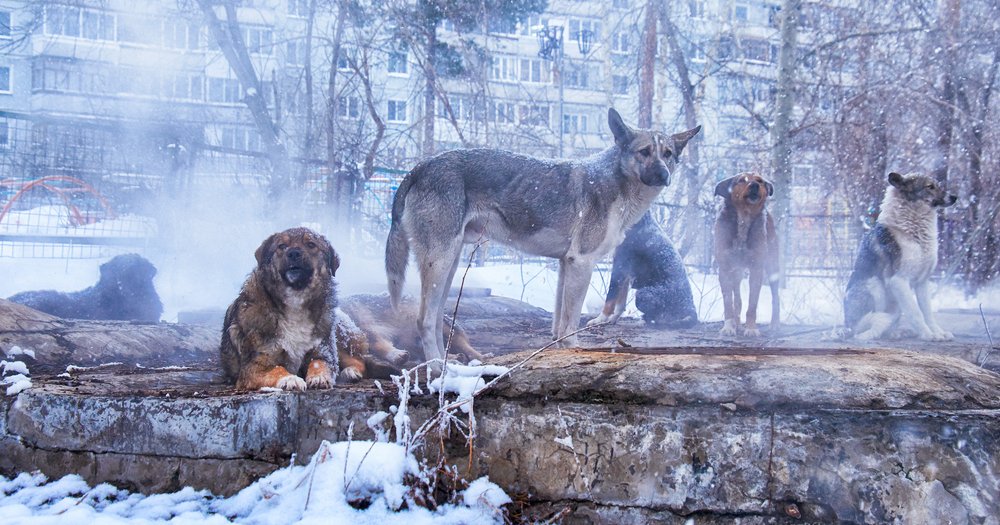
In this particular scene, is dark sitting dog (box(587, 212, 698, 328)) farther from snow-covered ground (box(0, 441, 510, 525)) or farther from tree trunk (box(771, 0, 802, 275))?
snow-covered ground (box(0, 441, 510, 525))

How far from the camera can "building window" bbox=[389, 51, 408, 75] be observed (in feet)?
46.1

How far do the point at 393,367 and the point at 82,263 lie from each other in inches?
305

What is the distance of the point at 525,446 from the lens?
2.54 meters

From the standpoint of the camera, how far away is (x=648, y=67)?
1303 cm

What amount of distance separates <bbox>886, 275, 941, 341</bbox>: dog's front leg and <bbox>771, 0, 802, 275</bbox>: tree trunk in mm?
5264

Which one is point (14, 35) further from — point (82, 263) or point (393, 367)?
point (393, 367)

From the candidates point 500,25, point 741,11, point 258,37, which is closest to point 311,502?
point 500,25

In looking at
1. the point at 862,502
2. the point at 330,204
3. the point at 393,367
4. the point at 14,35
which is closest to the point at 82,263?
the point at 330,204

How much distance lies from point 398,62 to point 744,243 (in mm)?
10349

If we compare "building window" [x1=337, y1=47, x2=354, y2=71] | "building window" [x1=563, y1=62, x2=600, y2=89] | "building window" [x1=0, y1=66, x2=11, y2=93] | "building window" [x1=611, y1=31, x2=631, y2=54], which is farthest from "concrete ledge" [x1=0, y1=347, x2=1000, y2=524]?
"building window" [x1=563, y1=62, x2=600, y2=89]

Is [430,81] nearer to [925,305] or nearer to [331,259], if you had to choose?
[925,305]

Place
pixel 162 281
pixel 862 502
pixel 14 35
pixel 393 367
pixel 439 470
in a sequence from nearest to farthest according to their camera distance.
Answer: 1. pixel 862 502
2. pixel 439 470
3. pixel 393 367
4. pixel 162 281
5. pixel 14 35

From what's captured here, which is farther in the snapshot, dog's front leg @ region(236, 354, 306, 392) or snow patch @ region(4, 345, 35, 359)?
snow patch @ region(4, 345, 35, 359)

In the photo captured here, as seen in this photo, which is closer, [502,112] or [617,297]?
[617,297]
